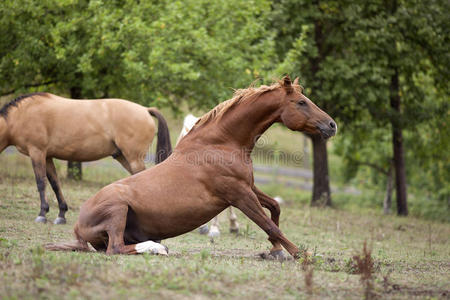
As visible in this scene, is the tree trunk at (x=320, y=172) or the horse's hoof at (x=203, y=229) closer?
the horse's hoof at (x=203, y=229)

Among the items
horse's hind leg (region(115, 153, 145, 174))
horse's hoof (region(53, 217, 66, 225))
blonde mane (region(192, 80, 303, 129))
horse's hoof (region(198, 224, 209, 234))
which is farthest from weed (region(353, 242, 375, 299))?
horse's hoof (region(53, 217, 66, 225))

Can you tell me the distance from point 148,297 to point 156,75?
1124cm

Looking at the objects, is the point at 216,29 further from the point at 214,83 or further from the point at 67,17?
the point at 67,17

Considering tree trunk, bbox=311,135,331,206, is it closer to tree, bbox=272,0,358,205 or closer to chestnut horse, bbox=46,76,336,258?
tree, bbox=272,0,358,205

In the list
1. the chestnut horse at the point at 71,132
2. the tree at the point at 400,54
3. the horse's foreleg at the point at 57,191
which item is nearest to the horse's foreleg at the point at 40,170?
the chestnut horse at the point at 71,132

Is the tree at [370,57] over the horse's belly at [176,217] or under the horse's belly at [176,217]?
over

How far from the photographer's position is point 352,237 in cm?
1248

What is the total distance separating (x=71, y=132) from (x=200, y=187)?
15.8 ft

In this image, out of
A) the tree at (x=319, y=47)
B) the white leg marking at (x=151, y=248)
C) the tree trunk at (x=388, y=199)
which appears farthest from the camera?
the tree trunk at (x=388, y=199)

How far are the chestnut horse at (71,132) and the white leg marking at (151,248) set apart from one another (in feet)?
13.5

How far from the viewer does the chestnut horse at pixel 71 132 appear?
10.7 metres

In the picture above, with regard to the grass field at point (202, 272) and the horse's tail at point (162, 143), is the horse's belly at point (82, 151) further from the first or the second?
the grass field at point (202, 272)

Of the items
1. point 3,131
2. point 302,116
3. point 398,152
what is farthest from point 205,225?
point 398,152

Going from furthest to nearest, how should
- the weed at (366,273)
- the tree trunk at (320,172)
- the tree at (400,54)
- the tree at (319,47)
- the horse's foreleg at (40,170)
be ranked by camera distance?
the tree trunk at (320,172) → the tree at (319,47) → the tree at (400,54) → the horse's foreleg at (40,170) → the weed at (366,273)
